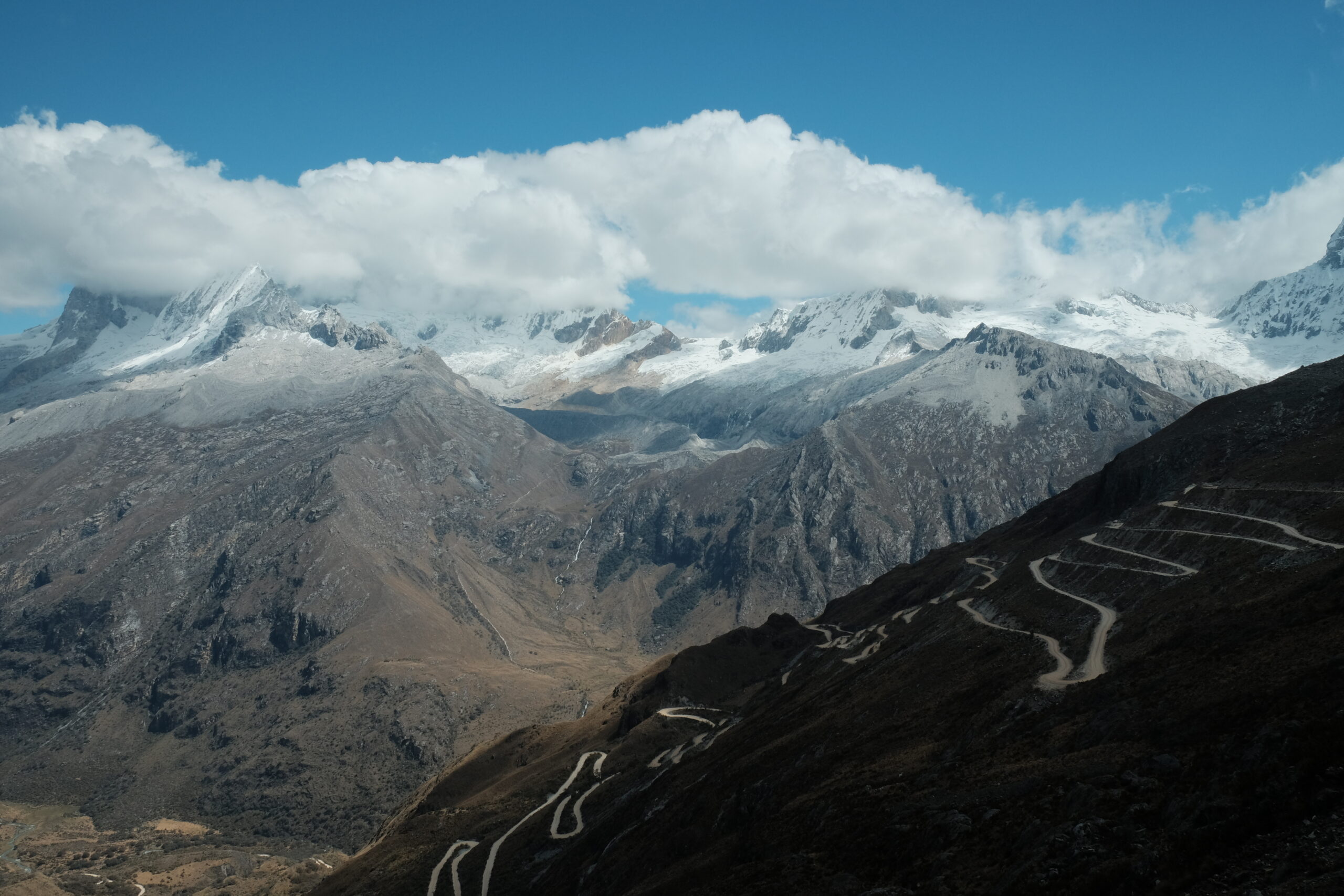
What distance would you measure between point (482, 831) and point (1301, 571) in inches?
5289

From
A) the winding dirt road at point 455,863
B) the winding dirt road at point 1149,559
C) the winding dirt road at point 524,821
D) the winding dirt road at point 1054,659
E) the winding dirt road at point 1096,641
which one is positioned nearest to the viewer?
the winding dirt road at point 1096,641

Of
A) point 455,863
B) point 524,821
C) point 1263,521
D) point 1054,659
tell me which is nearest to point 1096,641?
point 1054,659

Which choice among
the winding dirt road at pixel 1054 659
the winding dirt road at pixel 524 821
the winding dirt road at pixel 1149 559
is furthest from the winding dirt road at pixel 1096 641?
the winding dirt road at pixel 524 821

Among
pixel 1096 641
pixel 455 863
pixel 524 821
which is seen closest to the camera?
pixel 1096 641

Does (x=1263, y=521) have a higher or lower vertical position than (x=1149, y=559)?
higher

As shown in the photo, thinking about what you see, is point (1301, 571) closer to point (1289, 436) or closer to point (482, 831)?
point (1289, 436)

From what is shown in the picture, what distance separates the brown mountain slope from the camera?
5291 cm

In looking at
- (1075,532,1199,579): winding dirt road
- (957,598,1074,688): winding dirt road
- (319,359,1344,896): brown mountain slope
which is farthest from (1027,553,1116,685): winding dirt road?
(1075,532,1199,579): winding dirt road

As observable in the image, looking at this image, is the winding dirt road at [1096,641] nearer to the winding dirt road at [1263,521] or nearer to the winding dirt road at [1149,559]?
the winding dirt road at [1149,559]

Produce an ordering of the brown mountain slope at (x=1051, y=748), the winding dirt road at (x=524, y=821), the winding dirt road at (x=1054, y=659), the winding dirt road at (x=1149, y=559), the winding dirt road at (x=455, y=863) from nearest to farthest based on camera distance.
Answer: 1. the brown mountain slope at (x=1051, y=748)
2. the winding dirt road at (x=1054, y=659)
3. the winding dirt road at (x=1149, y=559)
4. the winding dirt road at (x=524, y=821)
5. the winding dirt road at (x=455, y=863)

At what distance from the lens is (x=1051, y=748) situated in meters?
73.6

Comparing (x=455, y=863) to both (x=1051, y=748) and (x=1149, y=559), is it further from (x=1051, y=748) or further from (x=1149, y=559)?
(x=1149, y=559)

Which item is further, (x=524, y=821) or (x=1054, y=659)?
(x=524, y=821)

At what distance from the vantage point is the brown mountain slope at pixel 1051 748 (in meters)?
52.9
